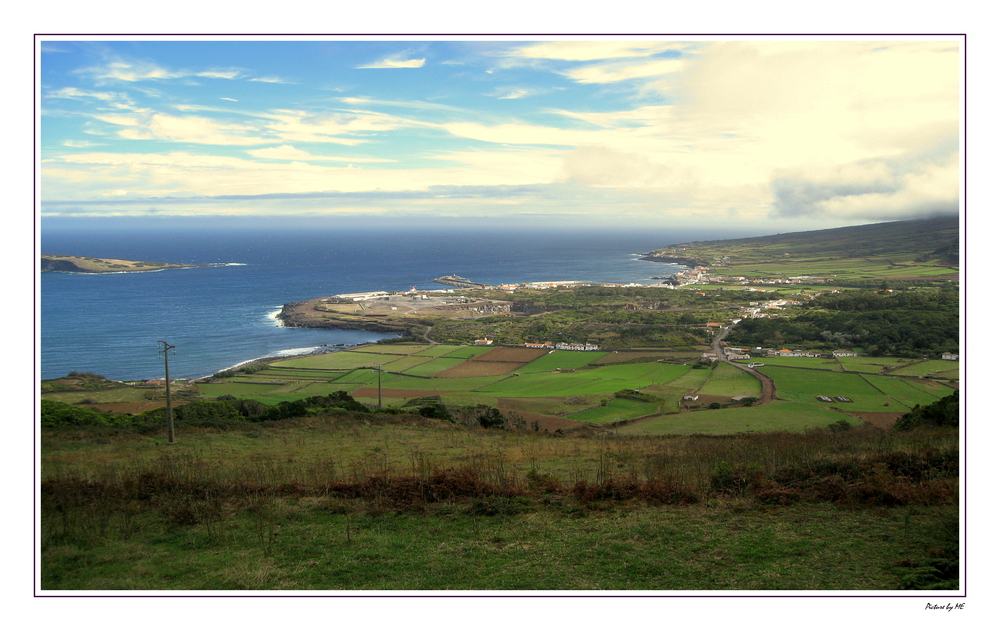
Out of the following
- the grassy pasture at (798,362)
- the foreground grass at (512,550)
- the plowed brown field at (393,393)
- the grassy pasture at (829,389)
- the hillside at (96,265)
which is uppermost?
the hillside at (96,265)

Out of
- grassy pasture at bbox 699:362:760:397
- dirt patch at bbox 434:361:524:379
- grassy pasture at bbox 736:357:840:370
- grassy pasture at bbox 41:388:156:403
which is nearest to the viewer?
grassy pasture at bbox 41:388:156:403

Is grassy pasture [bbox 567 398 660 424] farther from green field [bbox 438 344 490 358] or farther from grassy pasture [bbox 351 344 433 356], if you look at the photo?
grassy pasture [bbox 351 344 433 356]

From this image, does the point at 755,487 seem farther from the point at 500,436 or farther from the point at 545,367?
the point at 545,367

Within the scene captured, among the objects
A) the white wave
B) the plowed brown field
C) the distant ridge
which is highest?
the distant ridge

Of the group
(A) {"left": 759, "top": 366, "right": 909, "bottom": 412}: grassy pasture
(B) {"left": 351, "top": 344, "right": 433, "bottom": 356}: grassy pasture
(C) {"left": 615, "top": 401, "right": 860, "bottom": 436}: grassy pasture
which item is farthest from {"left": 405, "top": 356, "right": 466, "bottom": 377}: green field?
(A) {"left": 759, "top": 366, "right": 909, "bottom": 412}: grassy pasture

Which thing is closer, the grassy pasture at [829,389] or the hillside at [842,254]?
the grassy pasture at [829,389]

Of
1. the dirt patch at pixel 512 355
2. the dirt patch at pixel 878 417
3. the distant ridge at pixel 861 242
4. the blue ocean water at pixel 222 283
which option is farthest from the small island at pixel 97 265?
the distant ridge at pixel 861 242

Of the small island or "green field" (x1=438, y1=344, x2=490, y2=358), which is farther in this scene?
"green field" (x1=438, y1=344, x2=490, y2=358)

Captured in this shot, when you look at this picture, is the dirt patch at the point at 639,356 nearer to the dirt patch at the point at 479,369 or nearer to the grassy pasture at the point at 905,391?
the dirt patch at the point at 479,369
